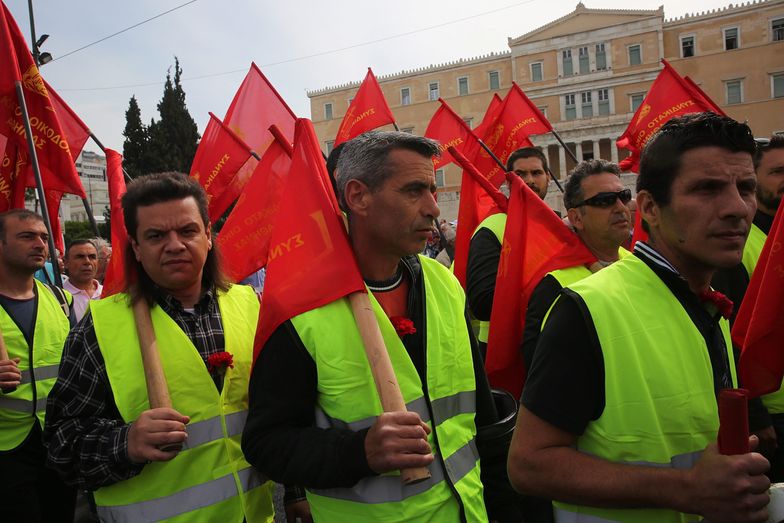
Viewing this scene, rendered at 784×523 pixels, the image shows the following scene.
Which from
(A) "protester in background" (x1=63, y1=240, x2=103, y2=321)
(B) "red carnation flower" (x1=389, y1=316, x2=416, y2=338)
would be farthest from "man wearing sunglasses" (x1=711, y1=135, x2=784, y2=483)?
(A) "protester in background" (x1=63, y1=240, x2=103, y2=321)

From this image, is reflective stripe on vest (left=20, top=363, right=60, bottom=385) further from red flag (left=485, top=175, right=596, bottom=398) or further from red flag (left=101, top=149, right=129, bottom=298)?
red flag (left=485, top=175, right=596, bottom=398)

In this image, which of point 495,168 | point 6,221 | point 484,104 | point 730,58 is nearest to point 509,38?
point 484,104

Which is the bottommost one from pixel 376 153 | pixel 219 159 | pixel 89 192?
pixel 376 153

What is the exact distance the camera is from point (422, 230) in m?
1.99

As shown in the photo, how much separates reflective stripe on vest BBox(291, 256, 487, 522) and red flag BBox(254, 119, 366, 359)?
6cm

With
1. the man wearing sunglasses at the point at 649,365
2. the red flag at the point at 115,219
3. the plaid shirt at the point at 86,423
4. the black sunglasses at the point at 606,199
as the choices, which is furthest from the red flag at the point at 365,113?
the man wearing sunglasses at the point at 649,365

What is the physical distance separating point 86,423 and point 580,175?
9.00ft

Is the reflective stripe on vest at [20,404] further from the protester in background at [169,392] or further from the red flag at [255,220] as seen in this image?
the red flag at [255,220]

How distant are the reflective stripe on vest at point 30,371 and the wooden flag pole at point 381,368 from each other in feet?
7.66

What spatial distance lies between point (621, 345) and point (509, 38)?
5596 centimetres

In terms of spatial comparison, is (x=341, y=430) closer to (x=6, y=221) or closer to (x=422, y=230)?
(x=422, y=230)

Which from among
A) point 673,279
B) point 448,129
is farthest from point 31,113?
point 448,129

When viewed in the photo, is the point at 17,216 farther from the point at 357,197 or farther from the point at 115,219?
the point at 357,197

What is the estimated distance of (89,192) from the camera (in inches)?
2758
